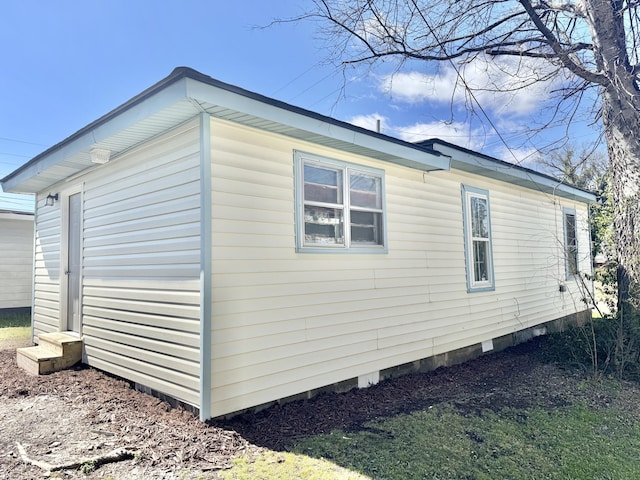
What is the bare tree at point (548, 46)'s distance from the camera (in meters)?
5.59

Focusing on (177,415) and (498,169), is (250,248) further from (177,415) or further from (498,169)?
(498,169)

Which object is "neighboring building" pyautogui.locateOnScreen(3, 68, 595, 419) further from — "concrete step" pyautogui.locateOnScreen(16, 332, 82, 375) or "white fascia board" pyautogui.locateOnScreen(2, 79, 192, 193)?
"concrete step" pyautogui.locateOnScreen(16, 332, 82, 375)

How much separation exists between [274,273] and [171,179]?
1380 mm

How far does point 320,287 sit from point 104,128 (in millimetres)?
2745

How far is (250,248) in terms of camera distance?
3.78 meters

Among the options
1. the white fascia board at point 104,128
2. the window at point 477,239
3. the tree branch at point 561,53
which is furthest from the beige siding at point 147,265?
the tree branch at point 561,53

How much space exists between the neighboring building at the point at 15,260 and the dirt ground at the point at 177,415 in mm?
6053

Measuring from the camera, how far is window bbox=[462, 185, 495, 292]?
6.65 m

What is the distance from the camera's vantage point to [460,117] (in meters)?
6.03

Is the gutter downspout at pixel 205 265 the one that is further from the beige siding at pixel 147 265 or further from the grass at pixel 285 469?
the grass at pixel 285 469

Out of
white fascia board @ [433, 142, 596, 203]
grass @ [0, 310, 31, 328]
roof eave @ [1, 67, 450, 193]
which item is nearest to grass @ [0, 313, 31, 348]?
grass @ [0, 310, 31, 328]

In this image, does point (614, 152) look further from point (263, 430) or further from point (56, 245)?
point (56, 245)

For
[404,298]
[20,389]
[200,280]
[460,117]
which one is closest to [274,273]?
[200,280]

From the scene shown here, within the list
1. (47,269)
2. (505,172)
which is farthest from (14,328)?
(505,172)
